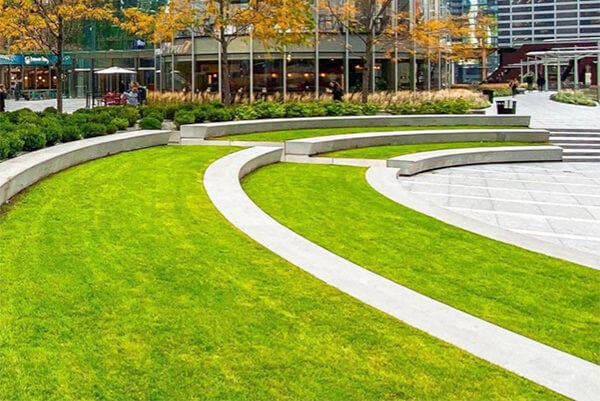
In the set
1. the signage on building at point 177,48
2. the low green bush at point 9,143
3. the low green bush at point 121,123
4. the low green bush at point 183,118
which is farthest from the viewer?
the signage on building at point 177,48

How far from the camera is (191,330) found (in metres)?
4.91

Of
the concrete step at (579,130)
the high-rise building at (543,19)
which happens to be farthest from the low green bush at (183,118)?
the high-rise building at (543,19)

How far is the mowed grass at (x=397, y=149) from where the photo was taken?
1791 cm

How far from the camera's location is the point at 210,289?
5.89 m

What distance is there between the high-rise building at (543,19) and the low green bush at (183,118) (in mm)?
138017

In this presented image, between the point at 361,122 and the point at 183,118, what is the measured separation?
7059mm

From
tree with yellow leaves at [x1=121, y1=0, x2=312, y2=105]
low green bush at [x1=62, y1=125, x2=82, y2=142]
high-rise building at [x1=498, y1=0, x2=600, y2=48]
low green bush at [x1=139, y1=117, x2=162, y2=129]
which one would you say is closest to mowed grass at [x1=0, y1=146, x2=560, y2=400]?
low green bush at [x1=62, y1=125, x2=82, y2=142]

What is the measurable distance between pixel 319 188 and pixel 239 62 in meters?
24.5

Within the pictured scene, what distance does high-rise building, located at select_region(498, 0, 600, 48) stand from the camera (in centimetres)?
14975

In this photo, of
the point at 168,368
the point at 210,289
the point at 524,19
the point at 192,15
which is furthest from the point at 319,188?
the point at 524,19

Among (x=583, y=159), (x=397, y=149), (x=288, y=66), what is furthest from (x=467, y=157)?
(x=288, y=66)

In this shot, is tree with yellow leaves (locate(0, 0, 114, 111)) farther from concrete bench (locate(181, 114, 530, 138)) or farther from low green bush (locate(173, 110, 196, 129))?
concrete bench (locate(181, 114, 530, 138))

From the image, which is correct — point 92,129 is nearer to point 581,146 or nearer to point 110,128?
point 110,128

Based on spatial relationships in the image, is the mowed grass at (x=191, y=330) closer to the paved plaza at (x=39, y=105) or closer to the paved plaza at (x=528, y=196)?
the paved plaza at (x=528, y=196)
